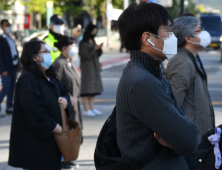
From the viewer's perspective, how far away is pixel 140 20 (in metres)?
1.87

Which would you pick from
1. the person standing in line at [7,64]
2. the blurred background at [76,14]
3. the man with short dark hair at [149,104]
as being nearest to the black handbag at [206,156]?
the man with short dark hair at [149,104]

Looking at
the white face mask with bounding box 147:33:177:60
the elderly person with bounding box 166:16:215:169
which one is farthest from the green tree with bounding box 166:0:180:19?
the white face mask with bounding box 147:33:177:60

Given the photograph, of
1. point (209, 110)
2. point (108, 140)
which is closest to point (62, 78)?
point (209, 110)

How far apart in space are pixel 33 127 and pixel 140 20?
1.99 m

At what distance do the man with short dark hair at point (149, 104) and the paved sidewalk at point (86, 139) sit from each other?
10.2 ft

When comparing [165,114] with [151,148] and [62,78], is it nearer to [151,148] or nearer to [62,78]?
[151,148]

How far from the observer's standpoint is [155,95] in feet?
5.70

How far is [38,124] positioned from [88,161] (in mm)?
1803

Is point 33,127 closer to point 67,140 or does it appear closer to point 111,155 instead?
point 67,140

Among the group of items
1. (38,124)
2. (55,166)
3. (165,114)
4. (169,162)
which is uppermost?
(165,114)

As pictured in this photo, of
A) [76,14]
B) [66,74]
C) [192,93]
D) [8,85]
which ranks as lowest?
[8,85]

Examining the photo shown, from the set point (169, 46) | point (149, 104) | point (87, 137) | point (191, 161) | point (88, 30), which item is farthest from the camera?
point (88, 30)

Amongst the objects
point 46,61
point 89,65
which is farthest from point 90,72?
point 46,61

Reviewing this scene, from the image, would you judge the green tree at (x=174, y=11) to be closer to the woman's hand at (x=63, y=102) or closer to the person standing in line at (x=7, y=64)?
the person standing in line at (x=7, y=64)
